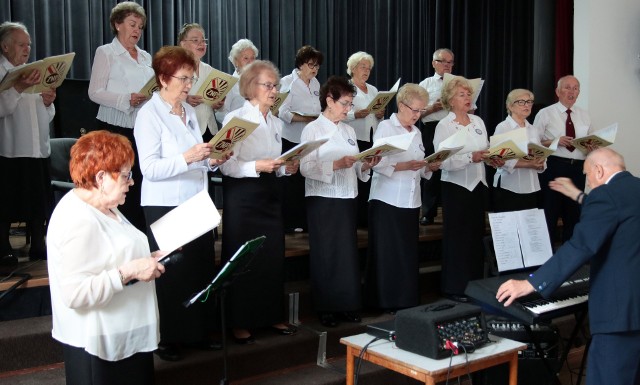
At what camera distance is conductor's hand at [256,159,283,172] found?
11.8ft

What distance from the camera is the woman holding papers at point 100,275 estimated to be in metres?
2.24

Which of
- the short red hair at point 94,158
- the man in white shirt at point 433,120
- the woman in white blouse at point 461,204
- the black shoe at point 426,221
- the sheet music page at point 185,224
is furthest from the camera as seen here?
the black shoe at point 426,221

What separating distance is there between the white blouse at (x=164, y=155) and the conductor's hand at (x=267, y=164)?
12.0 inches

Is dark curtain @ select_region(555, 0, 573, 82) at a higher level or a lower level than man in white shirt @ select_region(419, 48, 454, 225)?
higher

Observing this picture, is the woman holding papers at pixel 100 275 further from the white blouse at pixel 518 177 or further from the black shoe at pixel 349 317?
the white blouse at pixel 518 177

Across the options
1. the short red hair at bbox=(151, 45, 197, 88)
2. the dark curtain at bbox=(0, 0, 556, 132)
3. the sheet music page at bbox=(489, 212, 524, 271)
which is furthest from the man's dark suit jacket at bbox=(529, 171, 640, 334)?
the dark curtain at bbox=(0, 0, 556, 132)

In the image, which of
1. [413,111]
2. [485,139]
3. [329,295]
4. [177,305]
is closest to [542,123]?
[485,139]

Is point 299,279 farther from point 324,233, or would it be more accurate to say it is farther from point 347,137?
point 347,137

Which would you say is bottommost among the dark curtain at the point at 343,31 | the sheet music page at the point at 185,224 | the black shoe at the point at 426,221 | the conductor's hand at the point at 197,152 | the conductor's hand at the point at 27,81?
the black shoe at the point at 426,221

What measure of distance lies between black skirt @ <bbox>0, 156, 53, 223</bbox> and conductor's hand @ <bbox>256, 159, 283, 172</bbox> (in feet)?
4.42

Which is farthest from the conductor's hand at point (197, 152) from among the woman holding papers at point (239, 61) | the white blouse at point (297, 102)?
the white blouse at point (297, 102)

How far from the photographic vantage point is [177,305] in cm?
347

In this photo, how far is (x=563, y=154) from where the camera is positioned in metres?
5.60

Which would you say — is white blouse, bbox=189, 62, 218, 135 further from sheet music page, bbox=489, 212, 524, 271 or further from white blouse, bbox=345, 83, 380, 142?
sheet music page, bbox=489, 212, 524, 271
